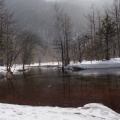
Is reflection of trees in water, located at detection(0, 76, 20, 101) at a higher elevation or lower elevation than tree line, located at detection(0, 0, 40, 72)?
lower

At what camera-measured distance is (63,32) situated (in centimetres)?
4547

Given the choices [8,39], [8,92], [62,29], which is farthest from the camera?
[62,29]

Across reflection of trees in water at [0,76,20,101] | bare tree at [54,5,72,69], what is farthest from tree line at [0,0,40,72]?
reflection of trees in water at [0,76,20,101]

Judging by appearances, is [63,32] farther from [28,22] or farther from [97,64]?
[28,22]

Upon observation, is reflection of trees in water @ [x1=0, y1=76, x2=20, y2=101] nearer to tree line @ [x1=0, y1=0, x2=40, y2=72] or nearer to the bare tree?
tree line @ [x1=0, y1=0, x2=40, y2=72]

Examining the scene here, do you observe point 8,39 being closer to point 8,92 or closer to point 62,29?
point 62,29

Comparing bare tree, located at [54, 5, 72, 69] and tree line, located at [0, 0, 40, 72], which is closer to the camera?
tree line, located at [0, 0, 40, 72]

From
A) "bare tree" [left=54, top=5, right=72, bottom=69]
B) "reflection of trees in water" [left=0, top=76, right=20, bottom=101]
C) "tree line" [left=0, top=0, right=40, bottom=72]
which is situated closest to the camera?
"reflection of trees in water" [left=0, top=76, right=20, bottom=101]

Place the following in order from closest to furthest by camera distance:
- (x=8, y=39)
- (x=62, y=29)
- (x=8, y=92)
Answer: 1. (x=8, y=92)
2. (x=8, y=39)
3. (x=62, y=29)

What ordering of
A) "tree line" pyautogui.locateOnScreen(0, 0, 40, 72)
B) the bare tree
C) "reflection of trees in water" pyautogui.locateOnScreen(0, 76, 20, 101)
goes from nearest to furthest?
1. "reflection of trees in water" pyautogui.locateOnScreen(0, 76, 20, 101)
2. "tree line" pyautogui.locateOnScreen(0, 0, 40, 72)
3. the bare tree

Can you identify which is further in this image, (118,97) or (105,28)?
(105,28)

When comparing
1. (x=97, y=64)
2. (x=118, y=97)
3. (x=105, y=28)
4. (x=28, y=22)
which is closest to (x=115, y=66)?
(x=97, y=64)

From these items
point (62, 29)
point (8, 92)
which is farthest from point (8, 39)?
point (8, 92)

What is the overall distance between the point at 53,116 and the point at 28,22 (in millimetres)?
191951
